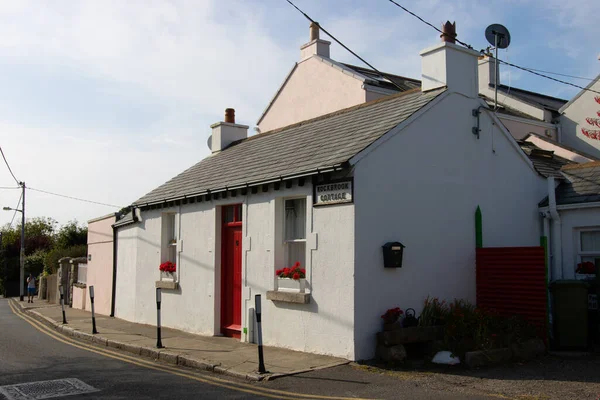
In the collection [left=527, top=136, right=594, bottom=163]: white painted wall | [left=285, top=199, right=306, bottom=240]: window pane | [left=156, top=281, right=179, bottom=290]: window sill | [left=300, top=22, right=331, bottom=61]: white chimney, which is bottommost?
[left=156, top=281, right=179, bottom=290]: window sill

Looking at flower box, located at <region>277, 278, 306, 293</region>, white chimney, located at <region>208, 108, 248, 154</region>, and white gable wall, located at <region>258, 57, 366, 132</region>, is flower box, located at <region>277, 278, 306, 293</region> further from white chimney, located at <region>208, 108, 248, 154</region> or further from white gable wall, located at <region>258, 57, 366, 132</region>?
white gable wall, located at <region>258, 57, 366, 132</region>

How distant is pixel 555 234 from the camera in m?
12.5

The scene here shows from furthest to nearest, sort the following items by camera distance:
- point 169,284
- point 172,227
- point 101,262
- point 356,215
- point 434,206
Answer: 1. point 101,262
2. point 172,227
3. point 169,284
4. point 434,206
5. point 356,215

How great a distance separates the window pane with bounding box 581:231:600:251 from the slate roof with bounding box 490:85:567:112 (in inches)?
449

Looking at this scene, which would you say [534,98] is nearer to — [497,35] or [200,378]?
[497,35]

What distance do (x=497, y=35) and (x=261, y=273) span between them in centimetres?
1156

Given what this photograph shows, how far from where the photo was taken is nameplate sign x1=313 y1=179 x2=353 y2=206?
31.9ft

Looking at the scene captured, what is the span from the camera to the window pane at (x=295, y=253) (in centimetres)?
1119

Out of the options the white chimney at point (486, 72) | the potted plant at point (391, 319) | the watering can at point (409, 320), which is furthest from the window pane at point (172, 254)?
the white chimney at point (486, 72)

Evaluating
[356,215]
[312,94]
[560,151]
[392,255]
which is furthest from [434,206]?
[312,94]

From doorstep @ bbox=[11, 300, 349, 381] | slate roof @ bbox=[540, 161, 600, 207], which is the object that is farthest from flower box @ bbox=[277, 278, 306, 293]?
slate roof @ bbox=[540, 161, 600, 207]

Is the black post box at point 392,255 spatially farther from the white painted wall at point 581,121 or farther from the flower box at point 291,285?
the white painted wall at point 581,121

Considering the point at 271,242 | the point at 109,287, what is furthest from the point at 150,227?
the point at 271,242

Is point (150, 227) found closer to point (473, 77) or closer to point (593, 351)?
point (473, 77)
